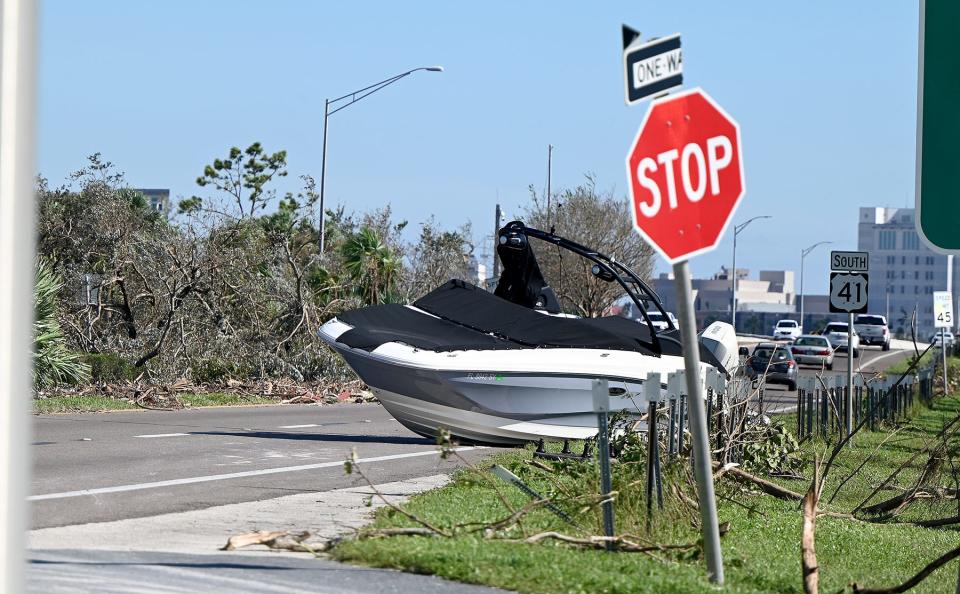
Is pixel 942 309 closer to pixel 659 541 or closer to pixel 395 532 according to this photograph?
pixel 659 541

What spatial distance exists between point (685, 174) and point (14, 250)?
4.15m

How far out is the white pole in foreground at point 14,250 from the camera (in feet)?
10.8

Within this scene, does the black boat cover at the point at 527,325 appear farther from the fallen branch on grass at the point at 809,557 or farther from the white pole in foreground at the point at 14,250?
the white pole in foreground at the point at 14,250

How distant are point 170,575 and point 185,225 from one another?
71.2ft

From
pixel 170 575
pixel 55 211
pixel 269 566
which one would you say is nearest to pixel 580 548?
pixel 269 566

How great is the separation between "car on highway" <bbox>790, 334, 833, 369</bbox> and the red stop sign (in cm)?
5187

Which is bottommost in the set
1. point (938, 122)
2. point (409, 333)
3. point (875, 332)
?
point (875, 332)

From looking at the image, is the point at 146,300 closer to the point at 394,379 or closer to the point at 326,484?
the point at 394,379

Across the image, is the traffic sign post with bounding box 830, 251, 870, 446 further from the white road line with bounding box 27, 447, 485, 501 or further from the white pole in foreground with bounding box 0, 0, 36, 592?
the white pole in foreground with bounding box 0, 0, 36, 592

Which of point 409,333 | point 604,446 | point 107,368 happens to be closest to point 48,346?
point 107,368

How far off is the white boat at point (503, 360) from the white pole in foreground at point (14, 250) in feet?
39.7

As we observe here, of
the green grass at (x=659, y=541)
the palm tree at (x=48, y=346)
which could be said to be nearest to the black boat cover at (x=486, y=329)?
the green grass at (x=659, y=541)

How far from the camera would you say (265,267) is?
94.9 feet

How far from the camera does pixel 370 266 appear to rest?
32.8 metres
